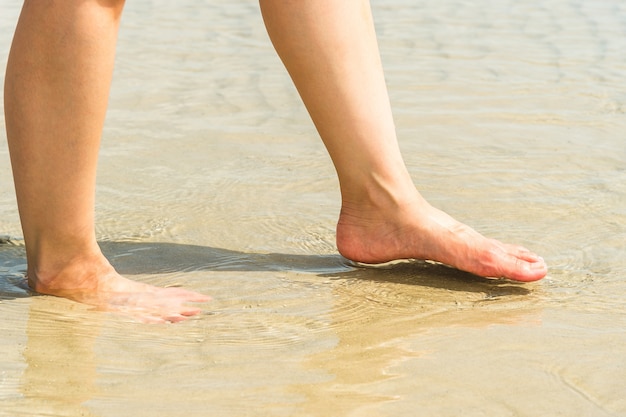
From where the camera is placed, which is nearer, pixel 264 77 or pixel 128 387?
pixel 128 387

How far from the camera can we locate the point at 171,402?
1677mm

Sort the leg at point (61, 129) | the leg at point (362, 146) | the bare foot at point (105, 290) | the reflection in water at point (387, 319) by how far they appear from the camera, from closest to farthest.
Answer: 1. the reflection in water at point (387, 319)
2. the leg at point (61, 129)
3. the bare foot at point (105, 290)
4. the leg at point (362, 146)

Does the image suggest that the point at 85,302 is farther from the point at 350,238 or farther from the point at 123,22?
the point at 123,22

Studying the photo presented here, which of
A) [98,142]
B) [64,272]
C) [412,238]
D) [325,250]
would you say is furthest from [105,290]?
[412,238]

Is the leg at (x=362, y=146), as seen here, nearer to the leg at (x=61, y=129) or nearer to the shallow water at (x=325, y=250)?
the shallow water at (x=325, y=250)

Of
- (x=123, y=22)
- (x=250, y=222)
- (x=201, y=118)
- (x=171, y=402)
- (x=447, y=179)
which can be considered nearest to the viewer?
(x=171, y=402)

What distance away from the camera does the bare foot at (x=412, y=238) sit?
244cm

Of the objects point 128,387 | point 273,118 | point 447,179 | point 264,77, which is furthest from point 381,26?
point 128,387

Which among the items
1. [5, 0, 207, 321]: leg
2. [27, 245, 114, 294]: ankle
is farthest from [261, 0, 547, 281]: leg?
[27, 245, 114, 294]: ankle

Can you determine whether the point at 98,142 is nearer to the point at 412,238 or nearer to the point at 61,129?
the point at 61,129

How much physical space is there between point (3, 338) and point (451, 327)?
2.96 ft

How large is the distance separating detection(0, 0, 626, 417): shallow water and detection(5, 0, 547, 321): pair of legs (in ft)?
0.25

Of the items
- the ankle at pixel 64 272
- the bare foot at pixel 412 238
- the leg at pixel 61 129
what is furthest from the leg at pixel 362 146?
the ankle at pixel 64 272

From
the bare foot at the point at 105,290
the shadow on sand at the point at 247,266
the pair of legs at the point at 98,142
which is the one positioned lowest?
the shadow on sand at the point at 247,266
